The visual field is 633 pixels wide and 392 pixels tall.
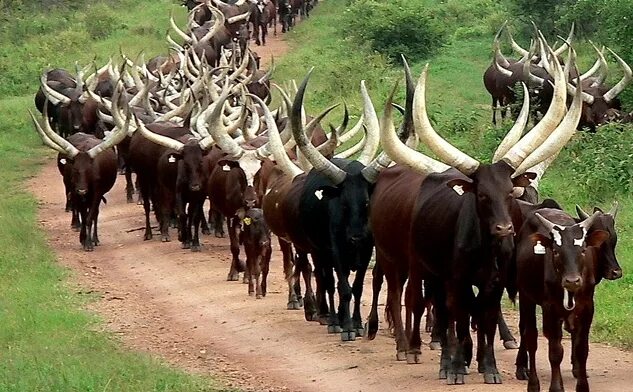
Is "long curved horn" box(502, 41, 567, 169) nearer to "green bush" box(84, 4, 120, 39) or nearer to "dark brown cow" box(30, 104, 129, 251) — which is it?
"dark brown cow" box(30, 104, 129, 251)

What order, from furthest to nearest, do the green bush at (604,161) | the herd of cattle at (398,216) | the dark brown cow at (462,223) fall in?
the green bush at (604,161)
the dark brown cow at (462,223)
the herd of cattle at (398,216)

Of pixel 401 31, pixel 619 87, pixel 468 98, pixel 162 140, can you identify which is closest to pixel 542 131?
pixel 162 140

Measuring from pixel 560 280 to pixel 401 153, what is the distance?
85.8 inches

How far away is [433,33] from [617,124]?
43.9ft

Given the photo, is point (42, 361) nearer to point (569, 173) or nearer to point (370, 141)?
point (370, 141)

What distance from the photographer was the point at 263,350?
11.4m

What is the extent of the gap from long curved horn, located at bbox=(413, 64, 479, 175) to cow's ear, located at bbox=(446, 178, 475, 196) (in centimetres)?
18

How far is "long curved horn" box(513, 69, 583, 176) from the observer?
9.82m

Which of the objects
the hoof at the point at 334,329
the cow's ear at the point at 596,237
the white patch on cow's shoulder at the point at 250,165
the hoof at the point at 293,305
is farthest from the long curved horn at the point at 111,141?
the cow's ear at the point at 596,237

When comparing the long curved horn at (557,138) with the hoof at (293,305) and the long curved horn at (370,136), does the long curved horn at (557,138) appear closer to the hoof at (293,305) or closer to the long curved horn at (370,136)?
the long curved horn at (370,136)

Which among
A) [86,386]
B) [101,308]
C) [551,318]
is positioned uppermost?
[551,318]

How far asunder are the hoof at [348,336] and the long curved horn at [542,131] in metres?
2.55

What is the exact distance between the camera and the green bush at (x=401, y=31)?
3134 centimetres

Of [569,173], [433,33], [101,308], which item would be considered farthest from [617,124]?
[433,33]
